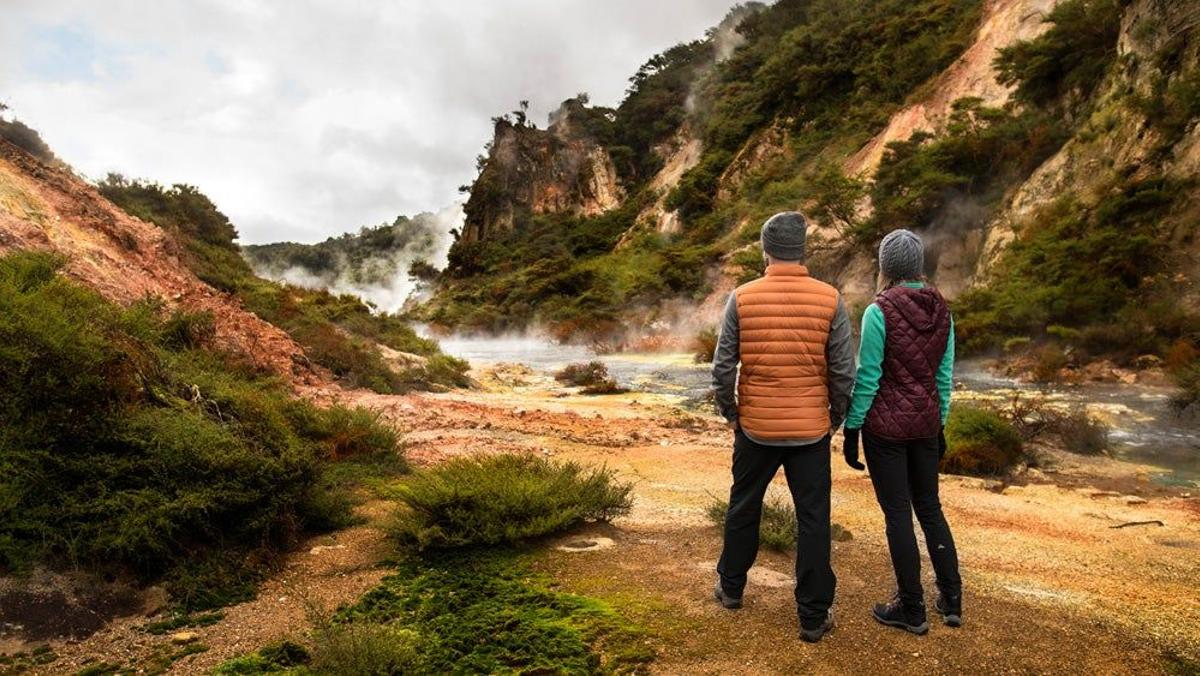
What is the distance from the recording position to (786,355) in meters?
3.22

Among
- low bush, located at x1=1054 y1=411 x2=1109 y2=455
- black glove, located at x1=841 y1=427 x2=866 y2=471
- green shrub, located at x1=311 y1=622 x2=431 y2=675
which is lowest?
low bush, located at x1=1054 y1=411 x2=1109 y2=455

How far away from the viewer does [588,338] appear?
35531 mm

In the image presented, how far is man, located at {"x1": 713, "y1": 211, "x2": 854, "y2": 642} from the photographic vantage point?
3.20 meters

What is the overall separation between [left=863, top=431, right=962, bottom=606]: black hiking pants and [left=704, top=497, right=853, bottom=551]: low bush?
87 centimetres

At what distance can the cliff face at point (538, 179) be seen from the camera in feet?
214

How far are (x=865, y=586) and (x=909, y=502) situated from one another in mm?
779

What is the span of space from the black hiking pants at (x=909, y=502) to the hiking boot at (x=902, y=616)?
0.16 feet

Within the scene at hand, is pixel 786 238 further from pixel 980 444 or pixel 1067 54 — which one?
pixel 1067 54

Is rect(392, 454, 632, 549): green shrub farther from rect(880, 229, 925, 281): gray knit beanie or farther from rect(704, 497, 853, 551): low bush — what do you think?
rect(880, 229, 925, 281): gray knit beanie

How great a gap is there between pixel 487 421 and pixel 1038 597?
7547mm

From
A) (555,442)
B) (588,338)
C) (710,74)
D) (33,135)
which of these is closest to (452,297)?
(588,338)

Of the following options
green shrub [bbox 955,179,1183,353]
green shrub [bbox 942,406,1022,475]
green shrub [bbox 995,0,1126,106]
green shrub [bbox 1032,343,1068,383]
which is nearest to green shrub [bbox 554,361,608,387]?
green shrub [bbox 955,179,1183,353]

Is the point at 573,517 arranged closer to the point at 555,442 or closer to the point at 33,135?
the point at 555,442

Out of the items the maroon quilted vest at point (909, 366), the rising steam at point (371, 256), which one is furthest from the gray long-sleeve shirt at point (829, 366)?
the rising steam at point (371, 256)
